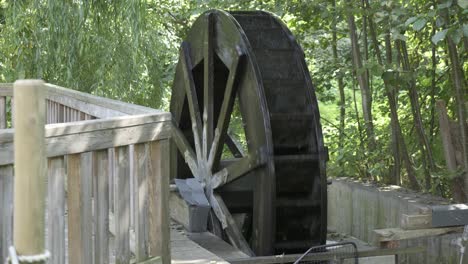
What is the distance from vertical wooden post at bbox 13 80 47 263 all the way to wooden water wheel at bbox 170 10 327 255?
5.53 meters

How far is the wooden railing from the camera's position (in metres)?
3.92

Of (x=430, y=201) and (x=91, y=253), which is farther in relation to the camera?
(x=430, y=201)

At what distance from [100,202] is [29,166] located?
2.25 metres

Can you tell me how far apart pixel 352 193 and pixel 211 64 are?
2518 millimetres

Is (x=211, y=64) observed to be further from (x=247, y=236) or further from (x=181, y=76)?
(x=247, y=236)

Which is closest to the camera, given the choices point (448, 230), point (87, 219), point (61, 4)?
point (87, 219)

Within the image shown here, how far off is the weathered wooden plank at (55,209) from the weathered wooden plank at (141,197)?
588 millimetres

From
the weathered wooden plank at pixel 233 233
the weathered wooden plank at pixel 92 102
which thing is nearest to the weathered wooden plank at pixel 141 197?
the weathered wooden plank at pixel 92 102

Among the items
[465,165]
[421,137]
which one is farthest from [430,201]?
[421,137]

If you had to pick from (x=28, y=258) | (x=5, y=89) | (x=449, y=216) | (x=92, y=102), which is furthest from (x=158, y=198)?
(x=5, y=89)

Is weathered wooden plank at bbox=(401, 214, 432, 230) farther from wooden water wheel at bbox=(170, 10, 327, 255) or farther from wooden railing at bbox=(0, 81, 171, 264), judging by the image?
wooden railing at bbox=(0, 81, 171, 264)

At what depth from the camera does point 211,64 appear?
30.1 ft

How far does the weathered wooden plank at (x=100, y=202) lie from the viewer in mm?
4234

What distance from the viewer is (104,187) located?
4.27 meters
